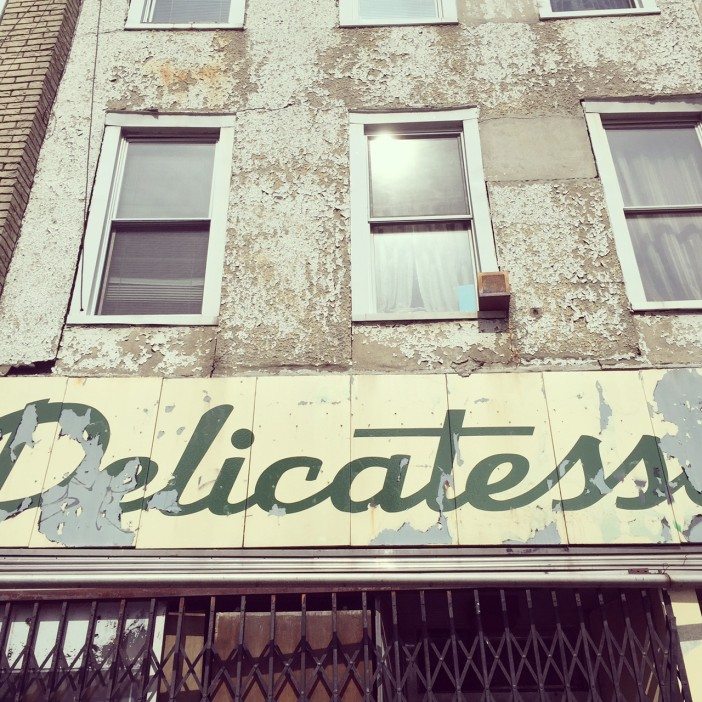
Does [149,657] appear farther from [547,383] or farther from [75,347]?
[547,383]

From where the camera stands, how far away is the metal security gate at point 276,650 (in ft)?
11.8

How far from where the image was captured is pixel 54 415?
4273 mm

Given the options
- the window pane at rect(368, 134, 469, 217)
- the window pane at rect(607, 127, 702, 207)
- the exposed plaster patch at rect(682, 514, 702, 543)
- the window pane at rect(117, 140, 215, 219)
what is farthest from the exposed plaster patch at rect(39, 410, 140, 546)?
the window pane at rect(607, 127, 702, 207)

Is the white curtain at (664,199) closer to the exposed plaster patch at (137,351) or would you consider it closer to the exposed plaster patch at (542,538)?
the exposed plaster patch at (542,538)

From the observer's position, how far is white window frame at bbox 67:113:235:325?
15.5 ft

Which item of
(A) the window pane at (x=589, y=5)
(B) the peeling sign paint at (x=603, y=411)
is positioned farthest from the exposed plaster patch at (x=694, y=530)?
(A) the window pane at (x=589, y=5)

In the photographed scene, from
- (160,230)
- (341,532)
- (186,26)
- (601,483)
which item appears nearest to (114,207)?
(160,230)

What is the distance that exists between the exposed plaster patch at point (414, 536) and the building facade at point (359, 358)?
19 mm

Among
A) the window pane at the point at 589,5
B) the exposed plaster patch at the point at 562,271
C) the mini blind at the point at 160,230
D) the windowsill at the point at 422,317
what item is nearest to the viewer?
the exposed plaster patch at the point at 562,271

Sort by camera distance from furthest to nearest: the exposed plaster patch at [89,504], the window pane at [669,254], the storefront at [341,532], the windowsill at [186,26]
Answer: the windowsill at [186,26]
the window pane at [669,254]
the exposed plaster patch at [89,504]
the storefront at [341,532]

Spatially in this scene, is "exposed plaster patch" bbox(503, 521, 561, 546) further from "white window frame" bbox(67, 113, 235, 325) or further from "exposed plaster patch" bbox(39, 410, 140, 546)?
"white window frame" bbox(67, 113, 235, 325)

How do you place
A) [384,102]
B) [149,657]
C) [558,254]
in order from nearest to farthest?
[149,657]
[558,254]
[384,102]

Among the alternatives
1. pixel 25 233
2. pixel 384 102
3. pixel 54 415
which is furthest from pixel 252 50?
pixel 54 415

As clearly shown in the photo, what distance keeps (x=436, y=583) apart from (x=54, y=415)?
273cm
